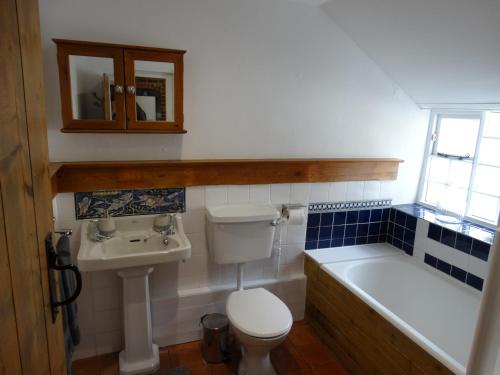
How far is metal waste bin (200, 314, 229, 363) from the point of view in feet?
7.20

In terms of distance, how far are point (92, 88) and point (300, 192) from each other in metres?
1.47

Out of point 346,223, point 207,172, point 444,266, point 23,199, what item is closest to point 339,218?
point 346,223

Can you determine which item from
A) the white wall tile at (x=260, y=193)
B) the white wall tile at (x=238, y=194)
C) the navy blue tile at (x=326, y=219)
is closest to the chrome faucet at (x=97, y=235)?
the white wall tile at (x=238, y=194)

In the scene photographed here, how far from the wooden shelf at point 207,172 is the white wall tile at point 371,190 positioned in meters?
0.05

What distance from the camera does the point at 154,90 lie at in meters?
1.96

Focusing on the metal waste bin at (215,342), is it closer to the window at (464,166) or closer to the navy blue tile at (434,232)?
the navy blue tile at (434,232)

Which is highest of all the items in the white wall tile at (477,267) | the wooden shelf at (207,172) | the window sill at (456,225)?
the wooden shelf at (207,172)

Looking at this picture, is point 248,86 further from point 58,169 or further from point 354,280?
point 354,280

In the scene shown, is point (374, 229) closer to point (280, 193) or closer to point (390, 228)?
point (390, 228)

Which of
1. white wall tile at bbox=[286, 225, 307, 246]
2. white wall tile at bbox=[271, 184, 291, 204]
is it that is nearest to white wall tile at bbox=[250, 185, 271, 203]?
white wall tile at bbox=[271, 184, 291, 204]

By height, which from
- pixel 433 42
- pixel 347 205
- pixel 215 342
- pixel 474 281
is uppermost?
pixel 433 42

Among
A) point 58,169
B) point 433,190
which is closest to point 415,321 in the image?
point 433,190

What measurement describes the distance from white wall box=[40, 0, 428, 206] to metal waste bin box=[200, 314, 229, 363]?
1.09 m

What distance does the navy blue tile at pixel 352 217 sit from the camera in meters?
A: 2.69
